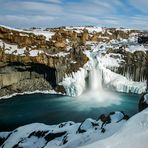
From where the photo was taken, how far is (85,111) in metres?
54.3

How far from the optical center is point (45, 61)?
Result: 71125 mm

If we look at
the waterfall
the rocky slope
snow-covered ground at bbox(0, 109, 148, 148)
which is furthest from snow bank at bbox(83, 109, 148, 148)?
the waterfall

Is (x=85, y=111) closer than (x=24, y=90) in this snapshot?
Yes

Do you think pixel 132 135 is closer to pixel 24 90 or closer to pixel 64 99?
pixel 64 99

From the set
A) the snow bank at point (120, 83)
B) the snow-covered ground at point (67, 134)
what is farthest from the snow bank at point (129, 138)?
the snow bank at point (120, 83)

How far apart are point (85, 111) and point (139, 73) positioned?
2670 cm

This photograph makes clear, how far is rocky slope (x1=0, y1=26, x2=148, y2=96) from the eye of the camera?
69312mm

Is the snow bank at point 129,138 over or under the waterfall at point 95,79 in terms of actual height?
over

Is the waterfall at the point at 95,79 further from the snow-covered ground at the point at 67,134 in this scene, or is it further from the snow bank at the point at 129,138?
the snow bank at the point at 129,138

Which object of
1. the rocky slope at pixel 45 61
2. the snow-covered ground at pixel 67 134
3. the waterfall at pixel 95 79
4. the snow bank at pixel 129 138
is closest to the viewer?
the snow bank at pixel 129 138

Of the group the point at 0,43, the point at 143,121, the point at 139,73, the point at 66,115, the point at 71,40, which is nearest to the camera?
the point at 143,121

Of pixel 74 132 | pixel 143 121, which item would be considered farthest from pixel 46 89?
pixel 143 121

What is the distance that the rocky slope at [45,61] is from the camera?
69312mm

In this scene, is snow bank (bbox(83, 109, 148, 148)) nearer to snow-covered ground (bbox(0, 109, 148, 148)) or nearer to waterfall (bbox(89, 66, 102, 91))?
snow-covered ground (bbox(0, 109, 148, 148))
